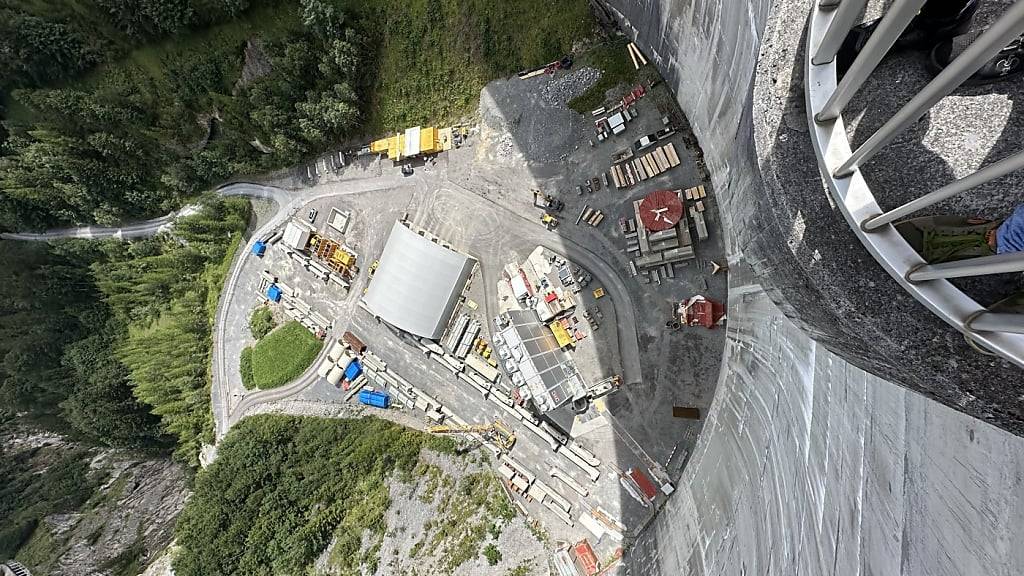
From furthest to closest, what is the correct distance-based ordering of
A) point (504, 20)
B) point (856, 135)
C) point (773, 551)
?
point (504, 20) < point (773, 551) < point (856, 135)

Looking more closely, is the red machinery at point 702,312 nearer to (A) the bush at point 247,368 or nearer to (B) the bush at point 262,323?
(B) the bush at point 262,323

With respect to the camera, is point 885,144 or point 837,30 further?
point 837,30

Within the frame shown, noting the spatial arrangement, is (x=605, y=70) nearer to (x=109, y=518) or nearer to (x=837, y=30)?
(x=837, y=30)

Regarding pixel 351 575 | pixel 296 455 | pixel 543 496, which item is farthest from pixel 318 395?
pixel 543 496

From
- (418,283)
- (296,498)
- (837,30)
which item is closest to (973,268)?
(837,30)

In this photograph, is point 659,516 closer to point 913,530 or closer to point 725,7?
point 913,530

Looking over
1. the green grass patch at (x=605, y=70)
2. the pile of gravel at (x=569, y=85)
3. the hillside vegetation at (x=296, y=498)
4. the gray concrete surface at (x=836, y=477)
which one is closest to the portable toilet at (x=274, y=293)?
the hillside vegetation at (x=296, y=498)

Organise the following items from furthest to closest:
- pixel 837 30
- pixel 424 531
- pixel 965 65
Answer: pixel 424 531, pixel 837 30, pixel 965 65
